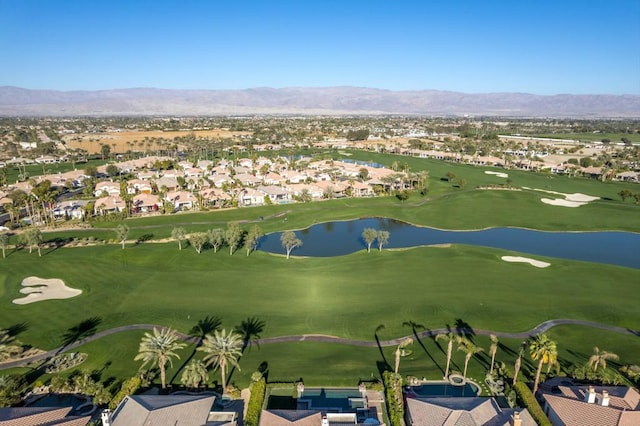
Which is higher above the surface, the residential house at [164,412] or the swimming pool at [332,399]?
the residential house at [164,412]

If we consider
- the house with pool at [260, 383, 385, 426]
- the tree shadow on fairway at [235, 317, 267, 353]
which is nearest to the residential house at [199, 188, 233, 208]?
the tree shadow on fairway at [235, 317, 267, 353]

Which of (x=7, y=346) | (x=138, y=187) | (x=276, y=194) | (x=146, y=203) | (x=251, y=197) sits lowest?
(x=7, y=346)

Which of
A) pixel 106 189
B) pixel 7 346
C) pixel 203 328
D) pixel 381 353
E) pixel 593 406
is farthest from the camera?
pixel 106 189

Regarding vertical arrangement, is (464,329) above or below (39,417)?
below

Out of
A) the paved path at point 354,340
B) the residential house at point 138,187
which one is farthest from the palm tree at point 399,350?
the residential house at point 138,187

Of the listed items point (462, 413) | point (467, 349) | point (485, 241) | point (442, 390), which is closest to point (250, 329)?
point (442, 390)

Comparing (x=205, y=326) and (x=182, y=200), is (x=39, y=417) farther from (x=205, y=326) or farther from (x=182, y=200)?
(x=182, y=200)

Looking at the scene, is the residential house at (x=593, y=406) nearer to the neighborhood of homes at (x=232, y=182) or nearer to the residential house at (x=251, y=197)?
the neighborhood of homes at (x=232, y=182)
